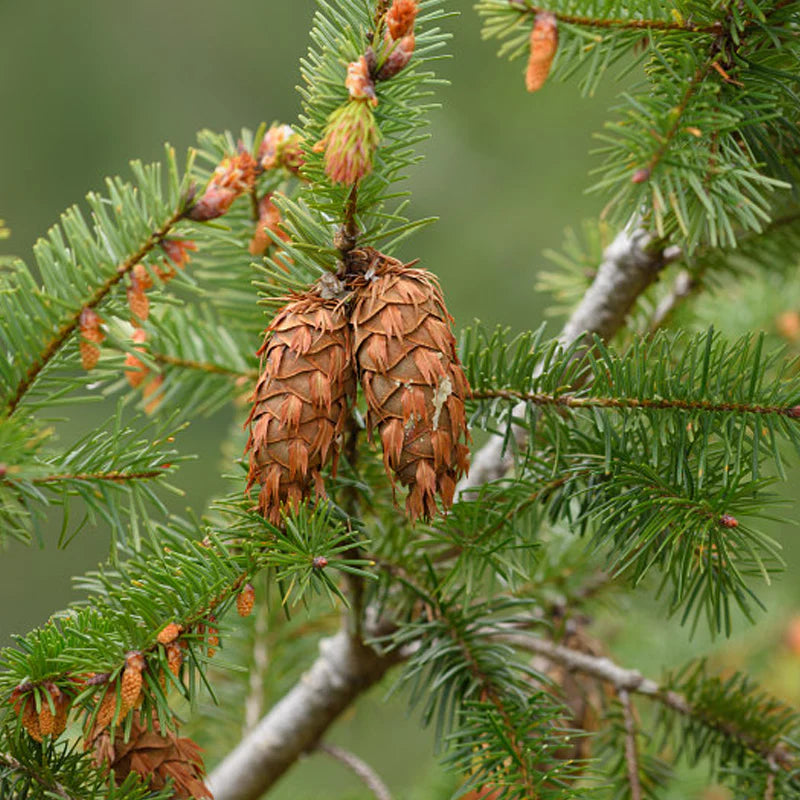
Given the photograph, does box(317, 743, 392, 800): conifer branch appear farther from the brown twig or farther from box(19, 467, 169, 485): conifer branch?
box(19, 467, 169, 485): conifer branch

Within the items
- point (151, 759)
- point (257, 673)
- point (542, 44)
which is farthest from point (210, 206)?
point (257, 673)

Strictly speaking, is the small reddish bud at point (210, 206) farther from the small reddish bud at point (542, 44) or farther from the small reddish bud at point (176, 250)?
the small reddish bud at point (542, 44)

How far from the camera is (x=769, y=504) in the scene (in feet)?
2.17

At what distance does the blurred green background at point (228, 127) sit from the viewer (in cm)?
379

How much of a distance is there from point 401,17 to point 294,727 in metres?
0.74

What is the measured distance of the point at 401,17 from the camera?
588 mm

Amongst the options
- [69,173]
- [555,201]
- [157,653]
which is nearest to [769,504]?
[157,653]

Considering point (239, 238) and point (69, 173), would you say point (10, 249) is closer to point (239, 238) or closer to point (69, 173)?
point (69, 173)

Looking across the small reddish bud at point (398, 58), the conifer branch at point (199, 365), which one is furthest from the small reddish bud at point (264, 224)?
the small reddish bud at point (398, 58)

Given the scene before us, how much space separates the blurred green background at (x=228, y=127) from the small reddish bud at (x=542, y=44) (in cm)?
295

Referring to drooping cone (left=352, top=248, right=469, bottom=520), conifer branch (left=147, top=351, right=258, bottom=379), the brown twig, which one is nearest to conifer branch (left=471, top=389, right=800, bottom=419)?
drooping cone (left=352, top=248, right=469, bottom=520)

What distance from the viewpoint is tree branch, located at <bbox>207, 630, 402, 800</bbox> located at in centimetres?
98

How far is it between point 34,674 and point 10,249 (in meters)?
3.80

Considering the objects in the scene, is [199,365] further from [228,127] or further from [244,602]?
[228,127]
